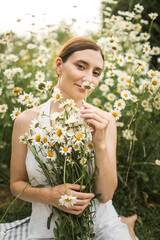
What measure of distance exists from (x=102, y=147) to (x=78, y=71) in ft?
1.57

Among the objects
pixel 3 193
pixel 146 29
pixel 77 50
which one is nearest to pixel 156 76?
pixel 77 50

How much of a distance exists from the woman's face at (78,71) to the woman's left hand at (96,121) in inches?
13.9

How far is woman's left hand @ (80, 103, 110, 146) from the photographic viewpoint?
948 millimetres

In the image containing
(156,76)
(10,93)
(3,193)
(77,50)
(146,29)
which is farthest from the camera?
(146,29)

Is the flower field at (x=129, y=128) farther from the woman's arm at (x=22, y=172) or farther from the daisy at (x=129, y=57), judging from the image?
the woman's arm at (x=22, y=172)

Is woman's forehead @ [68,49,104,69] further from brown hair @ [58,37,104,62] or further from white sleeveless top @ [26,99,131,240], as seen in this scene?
white sleeveless top @ [26,99,131,240]

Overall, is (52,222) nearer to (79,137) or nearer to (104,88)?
(79,137)

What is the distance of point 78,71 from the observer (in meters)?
1.35

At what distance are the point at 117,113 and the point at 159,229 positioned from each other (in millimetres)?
1041

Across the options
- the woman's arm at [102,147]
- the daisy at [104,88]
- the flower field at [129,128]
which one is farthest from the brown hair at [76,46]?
the daisy at [104,88]

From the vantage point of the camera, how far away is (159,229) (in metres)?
1.97

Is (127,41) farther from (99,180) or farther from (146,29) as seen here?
(99,180)

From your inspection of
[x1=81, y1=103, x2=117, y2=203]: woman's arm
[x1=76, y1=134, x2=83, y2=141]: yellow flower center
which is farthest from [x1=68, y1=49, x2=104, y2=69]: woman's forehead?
[x1=76, y1=134, x2=83, y2=141]: yellow flower center

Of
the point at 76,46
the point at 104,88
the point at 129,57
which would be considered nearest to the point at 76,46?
the point at 76,46
